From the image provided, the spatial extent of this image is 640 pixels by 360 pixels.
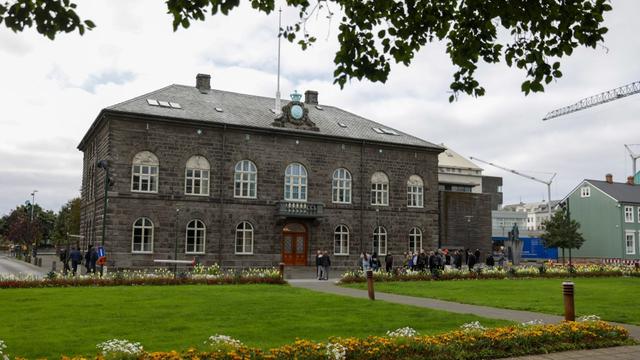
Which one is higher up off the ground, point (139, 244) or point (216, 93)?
point (216, 93)

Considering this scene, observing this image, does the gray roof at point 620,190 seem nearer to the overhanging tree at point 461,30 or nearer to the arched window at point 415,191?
the arched window at point 415,191

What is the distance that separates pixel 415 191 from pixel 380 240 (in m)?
4.98

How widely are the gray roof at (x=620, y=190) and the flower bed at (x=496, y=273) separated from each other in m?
27.1

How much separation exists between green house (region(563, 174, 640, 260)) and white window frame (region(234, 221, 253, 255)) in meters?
39.2

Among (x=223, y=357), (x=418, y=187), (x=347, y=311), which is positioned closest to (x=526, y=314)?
(x=347, y=311)

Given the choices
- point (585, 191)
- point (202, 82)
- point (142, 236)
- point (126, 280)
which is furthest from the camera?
point (585, 191)

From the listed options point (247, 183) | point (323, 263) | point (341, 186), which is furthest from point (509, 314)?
point (341, 186)

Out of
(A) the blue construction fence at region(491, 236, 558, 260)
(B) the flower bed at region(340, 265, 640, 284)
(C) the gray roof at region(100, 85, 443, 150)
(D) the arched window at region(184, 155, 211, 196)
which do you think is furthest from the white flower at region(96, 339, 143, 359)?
(A) the blue construction fence at region(491, 236, 558, 260)

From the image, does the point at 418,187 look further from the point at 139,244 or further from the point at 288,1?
the point at 288,1

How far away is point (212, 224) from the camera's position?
37.2 meters

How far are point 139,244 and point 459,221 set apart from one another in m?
28.6

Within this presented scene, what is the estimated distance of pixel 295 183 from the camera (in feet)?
132

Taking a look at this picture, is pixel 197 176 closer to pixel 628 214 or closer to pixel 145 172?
pixel 145 172

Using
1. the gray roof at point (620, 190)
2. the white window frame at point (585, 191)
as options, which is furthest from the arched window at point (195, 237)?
the white window frame at point (585, 191)
